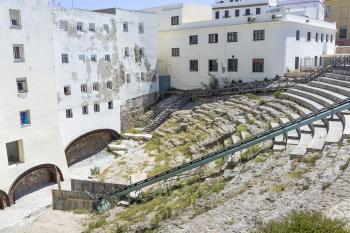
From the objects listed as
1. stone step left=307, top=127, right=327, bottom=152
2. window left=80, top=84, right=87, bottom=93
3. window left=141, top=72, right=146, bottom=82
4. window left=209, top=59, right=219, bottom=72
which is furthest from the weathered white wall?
stone step left=307, top=127, right=327, bottom=152

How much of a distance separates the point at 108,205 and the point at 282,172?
10.2m

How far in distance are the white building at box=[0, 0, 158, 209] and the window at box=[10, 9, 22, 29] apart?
0.07 m

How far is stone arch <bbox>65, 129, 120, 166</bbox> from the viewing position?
32797mm

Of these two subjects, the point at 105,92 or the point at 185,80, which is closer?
the point at 105,92

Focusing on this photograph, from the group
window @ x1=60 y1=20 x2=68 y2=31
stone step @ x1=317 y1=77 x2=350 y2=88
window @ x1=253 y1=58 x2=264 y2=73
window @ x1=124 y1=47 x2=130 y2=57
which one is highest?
window @ x1=60 y1=20 x2=68 y2=31

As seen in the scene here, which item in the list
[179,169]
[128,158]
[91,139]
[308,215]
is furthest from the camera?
[91,139]

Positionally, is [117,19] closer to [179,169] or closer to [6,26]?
[6,26]

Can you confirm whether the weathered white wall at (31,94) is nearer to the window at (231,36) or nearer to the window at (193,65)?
the window at (193,65)

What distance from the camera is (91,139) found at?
35000mm

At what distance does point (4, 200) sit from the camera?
25922 millimetres

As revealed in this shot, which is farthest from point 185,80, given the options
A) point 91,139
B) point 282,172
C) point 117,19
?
point 282,172

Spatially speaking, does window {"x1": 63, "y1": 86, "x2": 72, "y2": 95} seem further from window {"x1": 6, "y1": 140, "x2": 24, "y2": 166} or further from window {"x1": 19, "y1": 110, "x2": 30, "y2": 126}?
window {"x1": 6, "y1": 140, "x2": 24, "y2": 166}

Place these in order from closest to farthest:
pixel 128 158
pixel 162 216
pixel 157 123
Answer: pixel 162 216
pixel 128 158
pixel 157 123

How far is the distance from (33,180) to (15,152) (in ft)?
8.50
